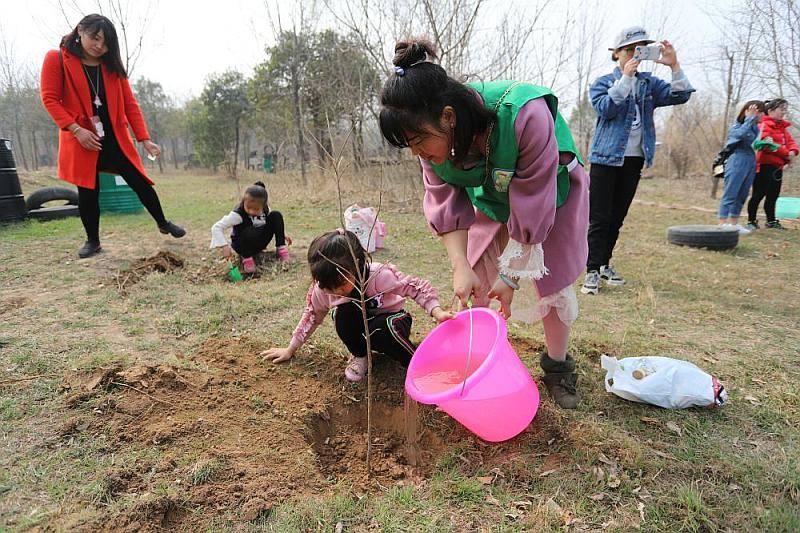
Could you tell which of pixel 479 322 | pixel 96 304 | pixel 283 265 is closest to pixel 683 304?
pixel 479 322

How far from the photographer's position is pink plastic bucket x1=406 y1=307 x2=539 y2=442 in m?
1.52

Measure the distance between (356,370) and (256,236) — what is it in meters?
2.19

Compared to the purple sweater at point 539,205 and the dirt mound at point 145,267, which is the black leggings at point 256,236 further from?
the purple sweater at point 539,205

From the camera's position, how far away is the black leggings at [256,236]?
4.04 m

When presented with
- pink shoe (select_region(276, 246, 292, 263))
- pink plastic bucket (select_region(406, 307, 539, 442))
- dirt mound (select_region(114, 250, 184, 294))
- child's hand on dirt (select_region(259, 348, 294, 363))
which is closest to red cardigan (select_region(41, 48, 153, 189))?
dirt mound (select_region(114, 250, 184, 294))

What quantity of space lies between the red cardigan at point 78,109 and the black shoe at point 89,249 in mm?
610

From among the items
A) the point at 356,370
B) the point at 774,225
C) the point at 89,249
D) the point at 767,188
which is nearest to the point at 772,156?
the point at 767,188

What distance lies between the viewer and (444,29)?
621cm

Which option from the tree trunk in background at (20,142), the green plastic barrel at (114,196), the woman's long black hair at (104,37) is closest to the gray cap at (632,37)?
the woman's long black hair at (104,37)

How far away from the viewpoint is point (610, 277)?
383 centimetres

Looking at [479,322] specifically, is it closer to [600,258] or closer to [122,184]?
[600,258]

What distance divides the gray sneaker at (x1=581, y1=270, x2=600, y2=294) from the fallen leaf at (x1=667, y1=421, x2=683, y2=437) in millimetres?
1723

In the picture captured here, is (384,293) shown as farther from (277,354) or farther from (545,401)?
(545,401)

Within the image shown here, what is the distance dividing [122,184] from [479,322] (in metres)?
6.85
